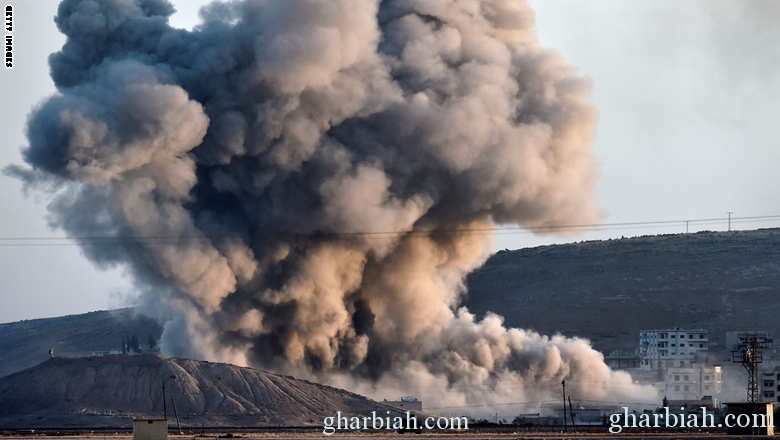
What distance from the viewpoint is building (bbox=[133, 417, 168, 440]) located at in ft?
314

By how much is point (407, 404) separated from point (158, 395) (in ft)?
81.8

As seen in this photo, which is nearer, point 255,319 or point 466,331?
point 255,319

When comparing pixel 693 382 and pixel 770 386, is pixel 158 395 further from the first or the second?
pixel 693 382

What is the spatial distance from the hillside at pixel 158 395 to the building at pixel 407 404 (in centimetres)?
396

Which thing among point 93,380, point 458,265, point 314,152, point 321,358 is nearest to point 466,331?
point 458,265

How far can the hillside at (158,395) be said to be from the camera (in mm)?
136000

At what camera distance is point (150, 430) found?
96.2 m

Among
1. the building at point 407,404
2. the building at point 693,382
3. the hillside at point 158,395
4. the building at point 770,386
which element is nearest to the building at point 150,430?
the hillside at point 158,395

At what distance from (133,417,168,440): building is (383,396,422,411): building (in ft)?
173

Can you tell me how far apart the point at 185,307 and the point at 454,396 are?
2984 cm

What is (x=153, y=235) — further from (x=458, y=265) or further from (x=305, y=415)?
(x=458, y=265)

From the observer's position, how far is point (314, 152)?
505 feet

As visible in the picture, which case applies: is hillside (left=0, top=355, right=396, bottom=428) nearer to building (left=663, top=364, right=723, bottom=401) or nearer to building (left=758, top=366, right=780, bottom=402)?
building (left=758, top=366, right=780, bottom=402)

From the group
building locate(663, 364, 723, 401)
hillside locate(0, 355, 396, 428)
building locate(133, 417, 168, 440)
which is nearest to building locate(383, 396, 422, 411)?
hillside locate(0, 355, 396, 428)
